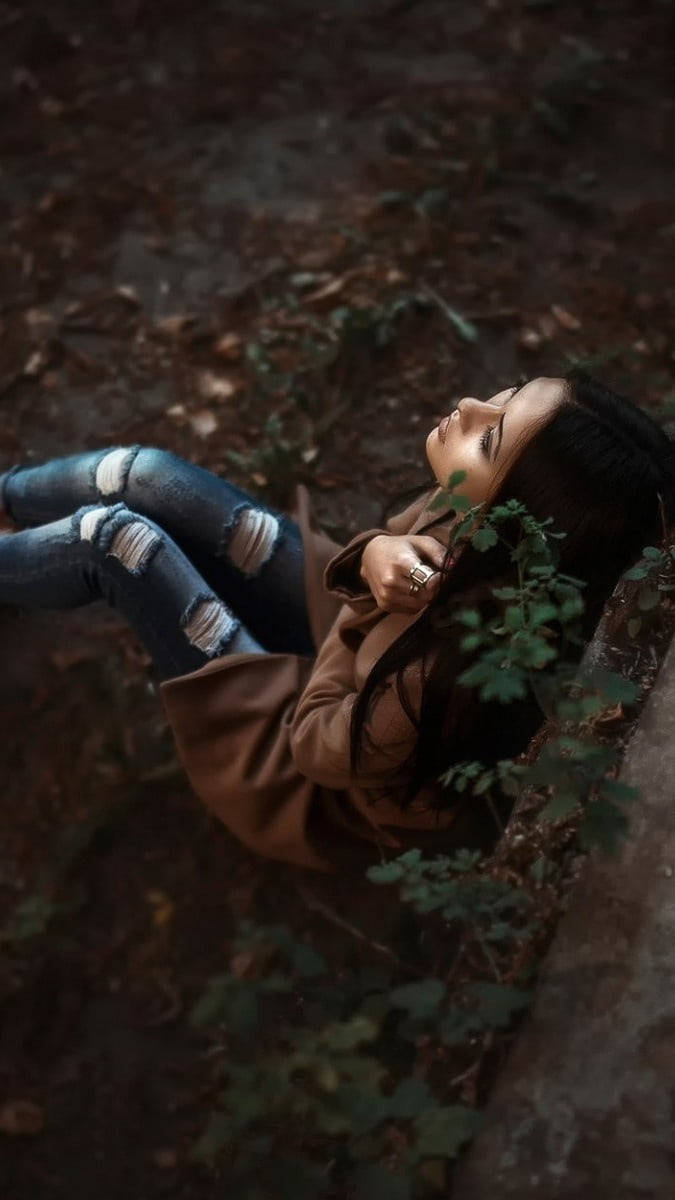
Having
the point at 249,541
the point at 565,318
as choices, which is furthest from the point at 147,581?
the point at 565,318

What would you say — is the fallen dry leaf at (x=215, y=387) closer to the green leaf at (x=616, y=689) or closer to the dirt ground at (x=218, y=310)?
the dirt ground at (x=218, y=310)

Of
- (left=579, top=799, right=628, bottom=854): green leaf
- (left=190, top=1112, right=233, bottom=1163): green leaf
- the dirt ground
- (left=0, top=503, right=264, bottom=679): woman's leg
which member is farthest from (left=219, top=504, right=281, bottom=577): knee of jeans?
(left=190, top=1112, right=233, bottom=1163): green leaf

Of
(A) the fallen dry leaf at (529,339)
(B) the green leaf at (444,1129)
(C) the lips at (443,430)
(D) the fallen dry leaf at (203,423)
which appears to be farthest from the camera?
(A) the fallen dry leaf at (529,339)

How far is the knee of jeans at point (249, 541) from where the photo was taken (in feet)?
9.28

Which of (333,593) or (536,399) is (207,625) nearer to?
(333,593)

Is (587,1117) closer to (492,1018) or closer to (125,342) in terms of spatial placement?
(492,1018)

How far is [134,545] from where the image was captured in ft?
8.66

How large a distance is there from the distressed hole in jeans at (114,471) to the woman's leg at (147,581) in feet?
0.37

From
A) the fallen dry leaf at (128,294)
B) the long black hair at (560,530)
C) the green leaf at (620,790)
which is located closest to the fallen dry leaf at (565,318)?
the fallen dry leaf at (128,294)

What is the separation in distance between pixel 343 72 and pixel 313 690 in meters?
3.47

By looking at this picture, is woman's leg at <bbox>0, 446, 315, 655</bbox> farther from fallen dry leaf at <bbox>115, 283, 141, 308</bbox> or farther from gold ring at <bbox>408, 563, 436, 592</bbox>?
fallen dry leaf at <bbox>115, 283, 141, 308</bbox>

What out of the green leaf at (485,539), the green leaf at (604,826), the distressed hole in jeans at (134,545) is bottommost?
the distressed hole in jeans at (134,545)

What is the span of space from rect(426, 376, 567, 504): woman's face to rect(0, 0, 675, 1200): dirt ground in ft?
1.51

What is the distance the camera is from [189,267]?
14.0 feet
